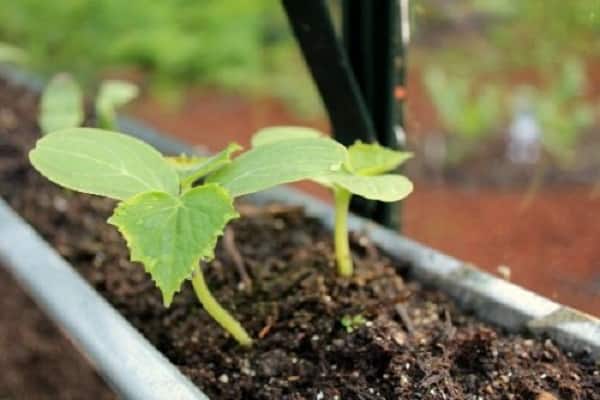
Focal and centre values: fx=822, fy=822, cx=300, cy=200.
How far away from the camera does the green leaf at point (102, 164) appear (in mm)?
512

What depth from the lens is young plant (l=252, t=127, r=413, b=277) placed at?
54cm

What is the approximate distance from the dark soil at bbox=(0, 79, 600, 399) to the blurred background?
0.14 m

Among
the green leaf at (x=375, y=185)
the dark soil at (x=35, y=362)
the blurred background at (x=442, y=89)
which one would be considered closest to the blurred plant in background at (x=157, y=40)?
the blurred background at (x=442, y=89)

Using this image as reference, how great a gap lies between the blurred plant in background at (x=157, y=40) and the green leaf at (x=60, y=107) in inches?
28.5

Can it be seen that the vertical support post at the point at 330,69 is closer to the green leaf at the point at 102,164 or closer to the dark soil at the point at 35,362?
the green leaf at the point at 102,164

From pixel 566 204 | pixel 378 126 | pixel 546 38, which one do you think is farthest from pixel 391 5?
pixel 546 38

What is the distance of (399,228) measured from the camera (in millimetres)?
877

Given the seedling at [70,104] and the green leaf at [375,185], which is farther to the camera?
the seedling at [70,104]

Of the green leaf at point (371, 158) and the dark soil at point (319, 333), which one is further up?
the green leaf at point (371, 158)

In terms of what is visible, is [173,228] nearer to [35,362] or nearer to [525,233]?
[525,233]

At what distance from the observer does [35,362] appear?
1.14 meters

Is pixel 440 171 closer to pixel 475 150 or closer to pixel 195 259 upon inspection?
pixel 475 150

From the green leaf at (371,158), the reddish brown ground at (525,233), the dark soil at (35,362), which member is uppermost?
the green leaf at (371,158)

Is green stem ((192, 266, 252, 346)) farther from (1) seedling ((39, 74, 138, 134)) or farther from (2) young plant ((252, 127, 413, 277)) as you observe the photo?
(1) seedling ((39, 74, 138, 134))
